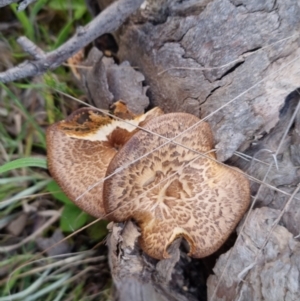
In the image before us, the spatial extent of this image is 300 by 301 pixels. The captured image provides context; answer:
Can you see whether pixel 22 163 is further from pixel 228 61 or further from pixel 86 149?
pixel 228 61

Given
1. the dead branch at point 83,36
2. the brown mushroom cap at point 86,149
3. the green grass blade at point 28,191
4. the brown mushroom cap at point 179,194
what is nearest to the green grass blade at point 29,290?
the green grass blade at point 28,191

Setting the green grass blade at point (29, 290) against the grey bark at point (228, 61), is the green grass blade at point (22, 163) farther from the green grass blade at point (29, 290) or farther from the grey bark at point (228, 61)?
the grey bark at point (228, 61)

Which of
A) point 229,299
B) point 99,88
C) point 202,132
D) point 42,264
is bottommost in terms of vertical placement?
point 229,299

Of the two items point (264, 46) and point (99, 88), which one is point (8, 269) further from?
point (264, 46)

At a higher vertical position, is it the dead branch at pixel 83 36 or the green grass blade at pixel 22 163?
the dead branch at pixel 83 36

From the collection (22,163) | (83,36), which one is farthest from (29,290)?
(83,36)

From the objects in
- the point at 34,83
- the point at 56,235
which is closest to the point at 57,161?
the point at 56,235

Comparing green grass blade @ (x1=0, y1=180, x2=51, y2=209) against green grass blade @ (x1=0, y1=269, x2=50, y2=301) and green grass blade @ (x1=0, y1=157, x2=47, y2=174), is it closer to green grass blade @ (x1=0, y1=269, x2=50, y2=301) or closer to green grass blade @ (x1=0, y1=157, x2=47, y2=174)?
green grass blade @ (x1=0, y1=157, x2=47, y2=174)
